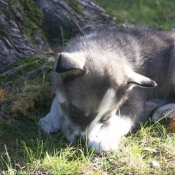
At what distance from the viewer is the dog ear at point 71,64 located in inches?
153

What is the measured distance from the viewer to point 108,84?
14.0ft

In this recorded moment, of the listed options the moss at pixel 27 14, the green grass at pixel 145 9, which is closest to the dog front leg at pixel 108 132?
the moss at pixel 27 14

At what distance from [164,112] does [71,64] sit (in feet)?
5.75

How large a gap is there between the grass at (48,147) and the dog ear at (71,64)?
80cm

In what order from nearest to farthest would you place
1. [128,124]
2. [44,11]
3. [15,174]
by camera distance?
[15,174]
[128,124]
[44,11]

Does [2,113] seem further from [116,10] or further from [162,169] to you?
[116,10]

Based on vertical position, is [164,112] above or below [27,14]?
below

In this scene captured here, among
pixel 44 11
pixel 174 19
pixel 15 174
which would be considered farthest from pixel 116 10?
pixel 15 174

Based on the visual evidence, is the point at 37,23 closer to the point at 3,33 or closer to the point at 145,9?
the point at 3,33

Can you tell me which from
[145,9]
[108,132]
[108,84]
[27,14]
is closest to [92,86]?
[108,84]

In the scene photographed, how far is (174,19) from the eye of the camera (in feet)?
29.3

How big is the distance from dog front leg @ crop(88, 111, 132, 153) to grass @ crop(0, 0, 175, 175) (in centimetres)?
8

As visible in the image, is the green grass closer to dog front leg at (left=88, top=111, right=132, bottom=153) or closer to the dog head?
dog front leg at (left=88, top=111, right=132, bottom=153)

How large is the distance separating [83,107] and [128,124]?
2.53 ft
